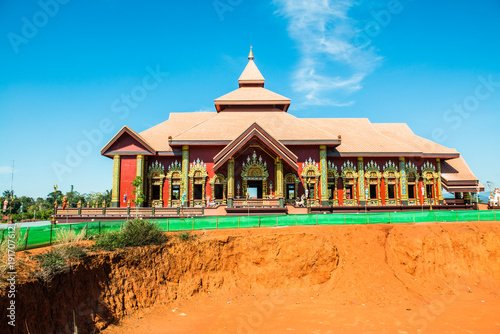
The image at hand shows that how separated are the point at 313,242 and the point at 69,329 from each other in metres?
11.7

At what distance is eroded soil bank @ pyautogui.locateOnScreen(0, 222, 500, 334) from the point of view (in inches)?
497

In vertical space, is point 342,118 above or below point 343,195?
above

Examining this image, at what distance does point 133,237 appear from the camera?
16.2 m

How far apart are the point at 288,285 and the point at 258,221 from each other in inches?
170

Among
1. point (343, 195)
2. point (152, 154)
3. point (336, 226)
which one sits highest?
point (152, 154)

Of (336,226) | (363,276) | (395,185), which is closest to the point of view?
(363,276)

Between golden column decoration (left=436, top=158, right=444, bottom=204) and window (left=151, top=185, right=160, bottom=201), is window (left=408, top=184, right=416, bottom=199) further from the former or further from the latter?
window (left=151, top=185, right=160, bottom=201)

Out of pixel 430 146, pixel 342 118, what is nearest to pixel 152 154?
pixel 342 118

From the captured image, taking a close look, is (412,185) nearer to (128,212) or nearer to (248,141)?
(248,141)

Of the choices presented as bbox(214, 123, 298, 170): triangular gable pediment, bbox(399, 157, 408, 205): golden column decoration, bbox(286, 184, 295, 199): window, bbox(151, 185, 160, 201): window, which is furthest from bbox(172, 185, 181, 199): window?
bbox(399, 157, 408, 205): golden column decoration

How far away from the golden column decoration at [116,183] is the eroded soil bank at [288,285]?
42.9 ft

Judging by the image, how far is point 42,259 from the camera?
12156 millimetres

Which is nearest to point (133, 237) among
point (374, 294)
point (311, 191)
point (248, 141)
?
point (374, 294)

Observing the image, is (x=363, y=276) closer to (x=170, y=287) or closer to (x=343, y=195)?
(x=170, y=287)
